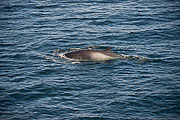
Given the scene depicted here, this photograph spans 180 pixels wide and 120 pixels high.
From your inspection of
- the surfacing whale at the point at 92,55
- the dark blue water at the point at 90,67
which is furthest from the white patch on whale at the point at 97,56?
the dark blue water at the point at 90,67

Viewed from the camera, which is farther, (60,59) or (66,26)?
(66,26)

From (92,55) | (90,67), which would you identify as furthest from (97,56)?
(90,67)

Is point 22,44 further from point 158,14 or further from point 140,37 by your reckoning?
point 158,14

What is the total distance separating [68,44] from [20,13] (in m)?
12.2

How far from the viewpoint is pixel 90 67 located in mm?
20938

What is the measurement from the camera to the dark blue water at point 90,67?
16438mm

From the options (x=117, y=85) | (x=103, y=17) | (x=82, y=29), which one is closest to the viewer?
(x=117, y=85)

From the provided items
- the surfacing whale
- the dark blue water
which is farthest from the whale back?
the dark blue water

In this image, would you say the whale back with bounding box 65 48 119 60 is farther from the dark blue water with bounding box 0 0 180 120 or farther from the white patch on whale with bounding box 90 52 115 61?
the dark blue water with bounding box 0 0 180 120

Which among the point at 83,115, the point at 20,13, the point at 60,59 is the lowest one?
the point at 83,115

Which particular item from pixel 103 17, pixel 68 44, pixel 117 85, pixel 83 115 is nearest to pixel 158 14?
pixel 103 17

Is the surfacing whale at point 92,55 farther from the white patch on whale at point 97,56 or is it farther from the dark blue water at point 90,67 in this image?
the dark blue water at point 90,67

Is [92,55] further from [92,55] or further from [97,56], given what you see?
[97,56]

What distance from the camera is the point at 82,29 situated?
30109mm
